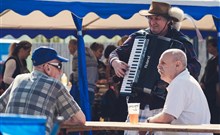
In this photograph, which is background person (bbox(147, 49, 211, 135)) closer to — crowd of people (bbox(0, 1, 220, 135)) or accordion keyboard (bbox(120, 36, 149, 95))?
crowd of people (bbox(0, 1, 220, 135))

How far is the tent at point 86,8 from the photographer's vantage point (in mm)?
7957

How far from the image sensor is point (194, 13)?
845 centimetres

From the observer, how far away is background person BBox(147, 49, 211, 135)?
549 centimetres

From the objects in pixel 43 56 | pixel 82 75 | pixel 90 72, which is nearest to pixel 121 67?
pixel 43 56

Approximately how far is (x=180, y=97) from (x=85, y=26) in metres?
7.93

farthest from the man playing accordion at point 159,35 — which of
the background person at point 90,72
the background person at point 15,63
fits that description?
the background person at point 90,72

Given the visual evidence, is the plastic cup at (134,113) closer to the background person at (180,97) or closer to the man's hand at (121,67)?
the background person at (180,97)

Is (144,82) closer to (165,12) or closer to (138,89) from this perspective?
(138,89)

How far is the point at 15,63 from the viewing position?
31.3 ft

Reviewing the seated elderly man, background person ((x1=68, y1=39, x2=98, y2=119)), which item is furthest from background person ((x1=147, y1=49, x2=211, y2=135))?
background person ((x1=68, y1=39, x2=98, y2=119))

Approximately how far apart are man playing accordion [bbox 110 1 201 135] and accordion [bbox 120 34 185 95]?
5cm

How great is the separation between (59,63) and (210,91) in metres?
5.20

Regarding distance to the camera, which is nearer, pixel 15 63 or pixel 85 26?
pixel 15 63

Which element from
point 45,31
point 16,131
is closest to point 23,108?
point 16,131
